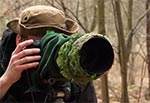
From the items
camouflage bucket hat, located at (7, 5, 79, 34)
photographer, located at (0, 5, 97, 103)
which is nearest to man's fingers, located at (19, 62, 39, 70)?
photographer, located at (0, 5, 97, 103)

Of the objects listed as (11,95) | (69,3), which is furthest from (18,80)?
(69,3)

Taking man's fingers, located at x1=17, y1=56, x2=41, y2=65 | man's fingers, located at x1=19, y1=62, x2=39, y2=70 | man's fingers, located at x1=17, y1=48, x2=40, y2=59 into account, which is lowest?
man's fingers, located at x1=19, y1=62, x2=39, y2=70

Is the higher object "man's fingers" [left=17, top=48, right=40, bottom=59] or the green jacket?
"man's fingers" [left=17, top=48, right=40, bottom=59]

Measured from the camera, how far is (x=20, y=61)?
1.15 m

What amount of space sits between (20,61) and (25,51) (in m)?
0.03

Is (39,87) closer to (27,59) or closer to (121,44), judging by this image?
(27,59)

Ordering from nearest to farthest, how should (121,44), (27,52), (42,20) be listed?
1. (27,52)
2. (42,20)
3. (121,44)

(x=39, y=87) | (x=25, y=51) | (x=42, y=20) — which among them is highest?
(x=42, y=20)

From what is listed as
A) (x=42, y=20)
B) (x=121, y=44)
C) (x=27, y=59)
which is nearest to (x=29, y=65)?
(x=27, y=59)

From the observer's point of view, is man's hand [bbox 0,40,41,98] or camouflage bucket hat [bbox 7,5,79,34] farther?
camouflage bucket hat [bbox 7,5,79,34]

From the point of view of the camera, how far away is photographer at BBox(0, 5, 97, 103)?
1.16 m

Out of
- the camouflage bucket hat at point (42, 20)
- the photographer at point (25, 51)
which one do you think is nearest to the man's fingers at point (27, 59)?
the photographer at point (25, 51)

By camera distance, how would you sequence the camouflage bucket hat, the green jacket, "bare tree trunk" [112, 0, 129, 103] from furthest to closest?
1. "bare tree trunk" [112, 0, 129, 103]
2. the camouflage bucket hat
3. the green jacket

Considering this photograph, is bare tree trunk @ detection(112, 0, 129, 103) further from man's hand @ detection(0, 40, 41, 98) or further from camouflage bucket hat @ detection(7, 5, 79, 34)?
man's hand @ detection(0, 40, 41, 98)
